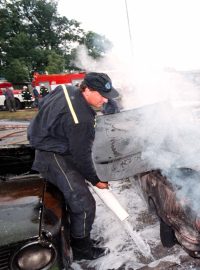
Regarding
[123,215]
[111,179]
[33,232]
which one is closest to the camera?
[33,232]

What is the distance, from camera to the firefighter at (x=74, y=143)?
239 cm

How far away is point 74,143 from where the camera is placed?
2375 mm

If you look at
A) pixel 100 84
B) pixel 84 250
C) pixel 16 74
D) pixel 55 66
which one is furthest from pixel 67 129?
pixel 16 74

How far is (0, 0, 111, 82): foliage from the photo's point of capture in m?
34.4

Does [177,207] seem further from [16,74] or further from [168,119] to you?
[16,74]

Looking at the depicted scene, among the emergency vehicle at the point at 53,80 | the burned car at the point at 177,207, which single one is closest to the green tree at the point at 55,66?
the emergency vehicle at the point at 53,80

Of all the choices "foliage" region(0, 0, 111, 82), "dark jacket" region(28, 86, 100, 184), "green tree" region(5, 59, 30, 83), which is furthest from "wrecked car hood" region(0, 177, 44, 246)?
"green tree" region(5, 59, 30, 83)

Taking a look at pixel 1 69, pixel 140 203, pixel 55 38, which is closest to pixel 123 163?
pixel 140 203

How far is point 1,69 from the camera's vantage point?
36.1m

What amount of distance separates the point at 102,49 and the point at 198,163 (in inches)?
191

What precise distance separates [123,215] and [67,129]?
4.97 ft

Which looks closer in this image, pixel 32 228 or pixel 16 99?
pixel 32 228

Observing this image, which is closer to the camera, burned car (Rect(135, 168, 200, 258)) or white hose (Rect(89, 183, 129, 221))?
burned car (Rect(135, 168, 200, 258))

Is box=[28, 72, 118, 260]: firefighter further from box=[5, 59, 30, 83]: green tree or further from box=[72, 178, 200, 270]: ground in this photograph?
box=[5, 59, 30, 83]: green tree
